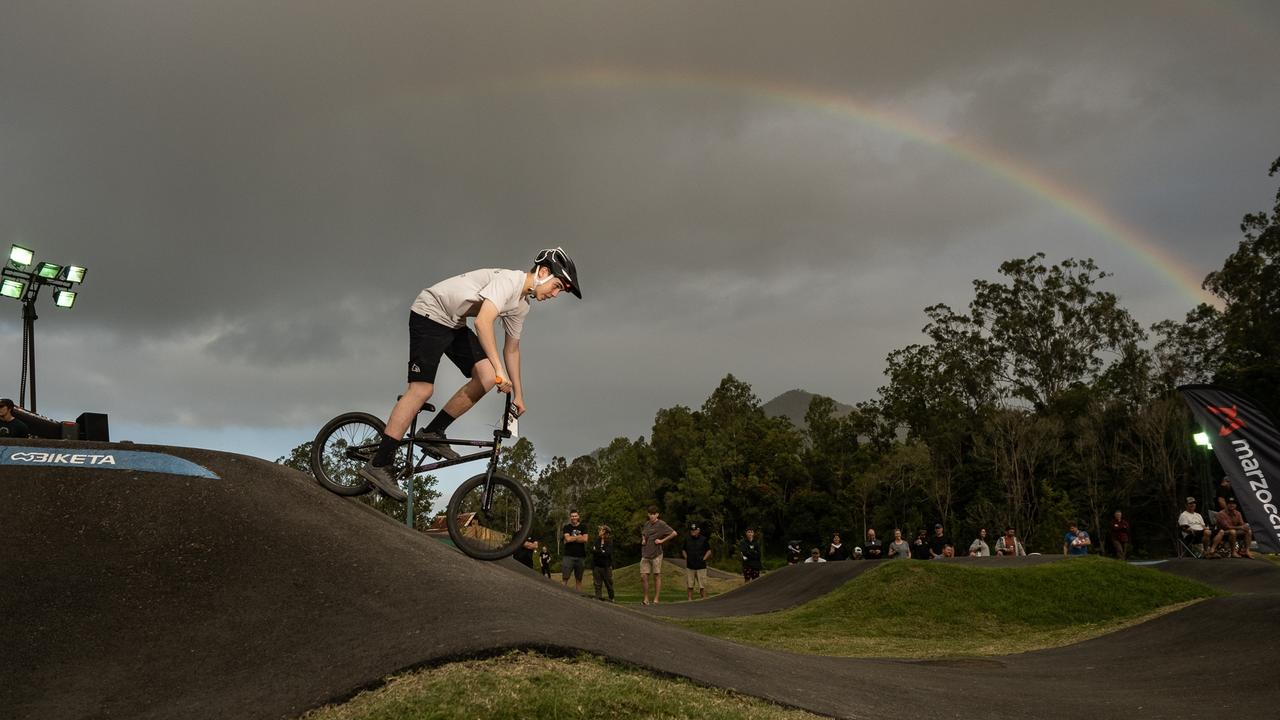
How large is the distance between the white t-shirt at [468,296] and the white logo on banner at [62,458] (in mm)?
3685

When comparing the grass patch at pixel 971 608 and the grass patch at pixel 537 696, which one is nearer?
the grass patch at pixel 537 696

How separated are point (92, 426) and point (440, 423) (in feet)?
37.8

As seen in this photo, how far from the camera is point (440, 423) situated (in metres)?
8.32

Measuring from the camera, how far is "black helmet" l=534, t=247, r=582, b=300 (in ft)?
26.2

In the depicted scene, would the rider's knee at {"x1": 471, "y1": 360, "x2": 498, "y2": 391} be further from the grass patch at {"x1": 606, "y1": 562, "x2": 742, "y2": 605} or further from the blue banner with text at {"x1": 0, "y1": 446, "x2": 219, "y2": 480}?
the grass patch at {"x1": 606, "y1": 562, "x2": 742, "y2": 605}

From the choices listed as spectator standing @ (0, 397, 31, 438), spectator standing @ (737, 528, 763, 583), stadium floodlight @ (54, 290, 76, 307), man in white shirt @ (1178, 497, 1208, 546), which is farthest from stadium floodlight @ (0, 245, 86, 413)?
man in white shirt @ (1178, 497, 1208, 546)

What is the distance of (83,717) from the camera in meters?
5.30

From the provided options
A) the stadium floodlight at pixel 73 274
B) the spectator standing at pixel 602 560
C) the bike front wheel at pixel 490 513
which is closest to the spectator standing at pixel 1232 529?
the spectator standing at pixel 602 560

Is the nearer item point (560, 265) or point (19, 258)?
point (560, 265)

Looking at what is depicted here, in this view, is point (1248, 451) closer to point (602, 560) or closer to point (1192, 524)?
point (1192, 524)

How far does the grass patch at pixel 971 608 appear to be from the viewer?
14219mm

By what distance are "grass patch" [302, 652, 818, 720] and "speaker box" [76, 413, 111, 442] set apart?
1400 cm

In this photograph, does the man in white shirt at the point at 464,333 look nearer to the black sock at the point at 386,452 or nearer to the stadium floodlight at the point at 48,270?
the black sock at the point at 386,452

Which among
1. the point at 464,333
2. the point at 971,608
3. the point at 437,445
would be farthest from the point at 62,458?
the point at 971,608
